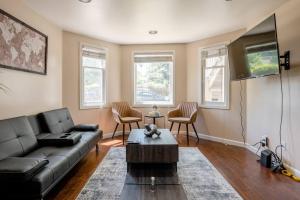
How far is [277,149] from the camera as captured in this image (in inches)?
124

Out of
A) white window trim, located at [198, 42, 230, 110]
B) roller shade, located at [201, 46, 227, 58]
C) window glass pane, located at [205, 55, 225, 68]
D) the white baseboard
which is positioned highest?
roller shade, located at [201, 46, 227, 58]

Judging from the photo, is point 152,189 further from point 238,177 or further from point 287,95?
point 287,95

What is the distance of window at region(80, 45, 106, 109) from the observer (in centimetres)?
458

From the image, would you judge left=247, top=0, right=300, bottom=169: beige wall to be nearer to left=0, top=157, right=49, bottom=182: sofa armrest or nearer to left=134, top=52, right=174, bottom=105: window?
left=134, top=52, right=174, bottom=105: window

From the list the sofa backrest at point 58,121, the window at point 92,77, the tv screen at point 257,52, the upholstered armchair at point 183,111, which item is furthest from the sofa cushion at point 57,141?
the tv screen at point 257,52

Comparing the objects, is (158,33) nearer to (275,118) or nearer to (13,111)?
(275,118)

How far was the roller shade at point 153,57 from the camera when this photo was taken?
5.36 meters

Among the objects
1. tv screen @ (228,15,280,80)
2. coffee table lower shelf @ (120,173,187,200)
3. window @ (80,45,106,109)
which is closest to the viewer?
coffee table lower shelf @ (120,173,187,200)

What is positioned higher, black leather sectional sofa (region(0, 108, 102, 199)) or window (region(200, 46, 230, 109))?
window (region(200, 46, 230, 109))

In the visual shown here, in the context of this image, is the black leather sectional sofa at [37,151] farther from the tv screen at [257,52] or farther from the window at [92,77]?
the tv screen at [257,52]

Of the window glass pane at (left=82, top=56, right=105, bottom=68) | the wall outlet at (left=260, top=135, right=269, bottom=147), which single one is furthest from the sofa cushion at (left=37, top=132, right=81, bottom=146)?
the wall outlet at (left=260, top=135, right=269, bottom=147)

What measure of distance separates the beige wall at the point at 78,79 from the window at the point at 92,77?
109 mm

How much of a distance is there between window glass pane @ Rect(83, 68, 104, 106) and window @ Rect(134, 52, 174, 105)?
0.94 meters

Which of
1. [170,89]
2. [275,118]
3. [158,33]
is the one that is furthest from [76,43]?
[275,118]
